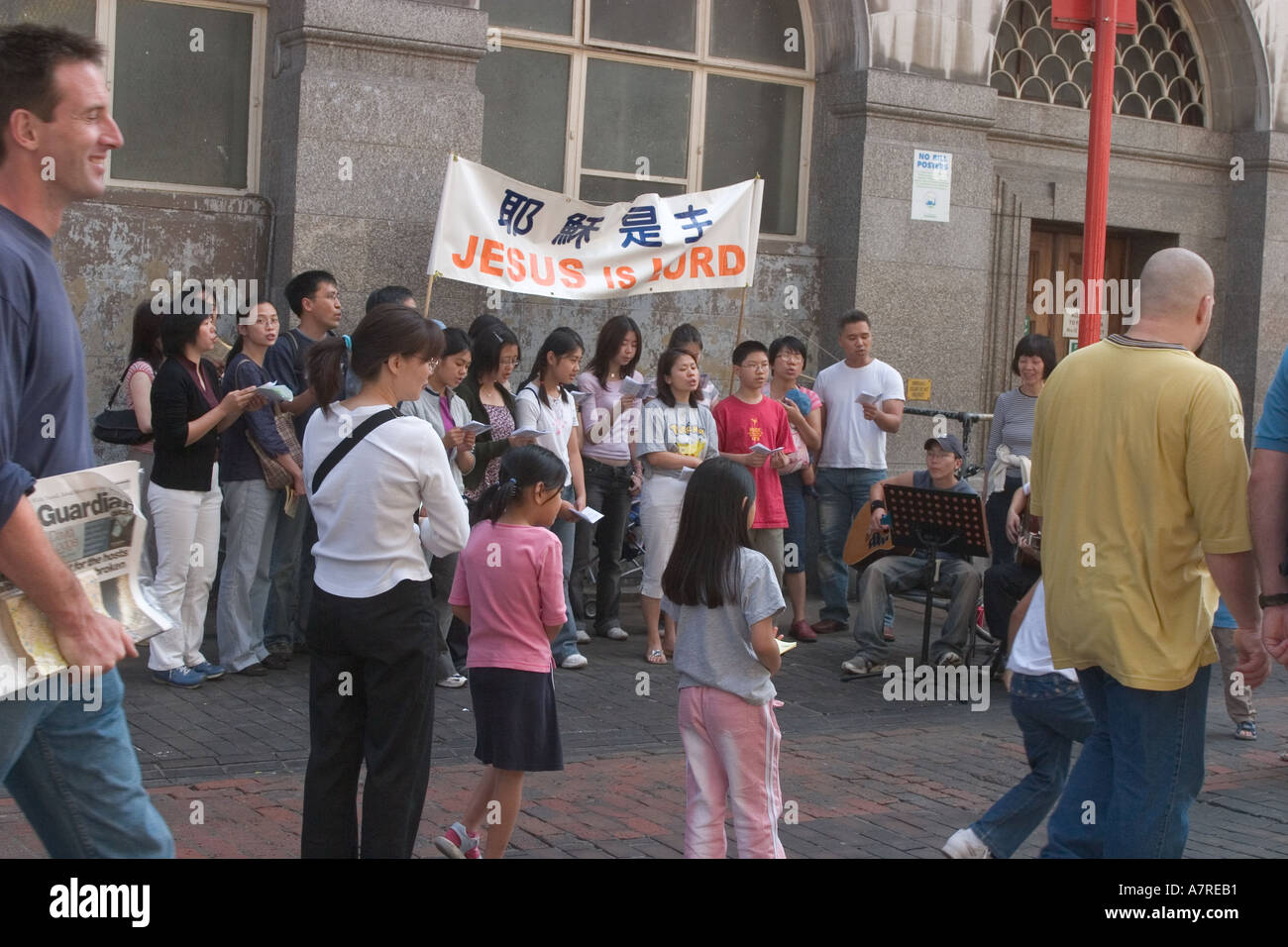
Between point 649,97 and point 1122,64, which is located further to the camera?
point 1122,64

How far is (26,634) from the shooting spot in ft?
9.75

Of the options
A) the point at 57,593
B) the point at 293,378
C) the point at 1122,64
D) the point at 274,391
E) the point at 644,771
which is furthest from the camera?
the point at 1122,64

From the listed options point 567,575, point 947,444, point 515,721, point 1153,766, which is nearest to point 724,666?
point 515,721

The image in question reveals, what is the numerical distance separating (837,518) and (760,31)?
4.12 metres

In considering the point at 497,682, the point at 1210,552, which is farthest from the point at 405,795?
the point at 1210,552

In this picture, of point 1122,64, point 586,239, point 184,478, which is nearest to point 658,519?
point 586,239

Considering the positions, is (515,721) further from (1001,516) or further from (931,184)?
(931,184)

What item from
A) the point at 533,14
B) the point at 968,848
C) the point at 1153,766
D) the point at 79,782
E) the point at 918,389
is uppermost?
the point at 533,14

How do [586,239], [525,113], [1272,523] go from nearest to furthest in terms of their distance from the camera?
[1272,523], [586,239], [525,113]

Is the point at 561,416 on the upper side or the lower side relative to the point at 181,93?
lower

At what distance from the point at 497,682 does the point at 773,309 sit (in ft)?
24.0

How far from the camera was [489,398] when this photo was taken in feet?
29.1

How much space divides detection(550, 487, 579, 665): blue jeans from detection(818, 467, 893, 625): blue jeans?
196 centimetres

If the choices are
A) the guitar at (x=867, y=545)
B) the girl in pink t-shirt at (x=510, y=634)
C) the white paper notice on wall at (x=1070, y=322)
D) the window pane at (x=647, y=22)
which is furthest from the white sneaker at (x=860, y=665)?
the white paper notice on wall at (x=1070, y=322)
